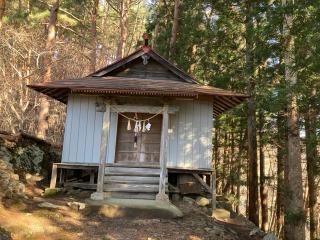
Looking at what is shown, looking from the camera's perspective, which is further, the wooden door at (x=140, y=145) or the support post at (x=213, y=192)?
the wooden door at (x=140, y=145)

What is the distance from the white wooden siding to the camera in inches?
519

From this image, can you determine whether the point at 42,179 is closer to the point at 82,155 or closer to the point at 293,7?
the point at 82,155

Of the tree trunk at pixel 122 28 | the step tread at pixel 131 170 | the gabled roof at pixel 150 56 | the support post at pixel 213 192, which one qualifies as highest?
the tree trunk at pixel 122 28

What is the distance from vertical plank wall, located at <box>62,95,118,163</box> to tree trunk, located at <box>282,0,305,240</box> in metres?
6.26

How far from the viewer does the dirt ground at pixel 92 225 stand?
328 inches

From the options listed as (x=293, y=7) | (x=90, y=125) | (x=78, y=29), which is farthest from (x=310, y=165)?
(x=78, y=29)

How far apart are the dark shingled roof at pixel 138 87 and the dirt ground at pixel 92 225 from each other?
3.72m

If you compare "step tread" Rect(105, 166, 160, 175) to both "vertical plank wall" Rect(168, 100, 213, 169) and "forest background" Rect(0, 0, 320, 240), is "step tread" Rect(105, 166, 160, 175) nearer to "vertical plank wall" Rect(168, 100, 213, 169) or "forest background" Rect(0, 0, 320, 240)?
"vertical plank wall" Rect(168, 100, 213, 169)

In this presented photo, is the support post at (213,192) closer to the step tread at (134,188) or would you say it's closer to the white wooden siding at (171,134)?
the white wooden siding at (171,134)

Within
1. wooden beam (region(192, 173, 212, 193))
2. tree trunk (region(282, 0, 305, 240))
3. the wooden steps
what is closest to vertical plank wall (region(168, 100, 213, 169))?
wooden beam (region(192, 173, 212, 193))

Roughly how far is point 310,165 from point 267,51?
596cm

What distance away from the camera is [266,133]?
1842cm

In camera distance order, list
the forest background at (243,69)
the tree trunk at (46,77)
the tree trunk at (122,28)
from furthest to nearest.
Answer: the tree trunk at (122,28) → the tree trunk at (46,77) → the forest background at (243,69)

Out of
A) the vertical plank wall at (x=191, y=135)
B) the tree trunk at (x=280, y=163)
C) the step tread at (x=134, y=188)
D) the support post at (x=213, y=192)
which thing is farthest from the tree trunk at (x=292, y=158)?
the step tread at (x=134, y=188)
